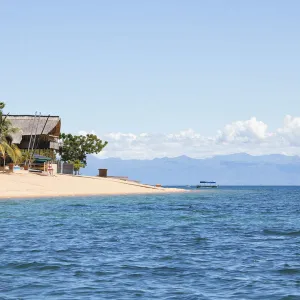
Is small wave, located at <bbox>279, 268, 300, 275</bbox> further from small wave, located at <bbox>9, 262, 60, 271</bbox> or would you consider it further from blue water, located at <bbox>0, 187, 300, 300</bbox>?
small wave, located at <bbox>9, 262, 60, 271</bbox>

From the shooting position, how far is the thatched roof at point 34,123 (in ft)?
373

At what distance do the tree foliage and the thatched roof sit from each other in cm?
1991

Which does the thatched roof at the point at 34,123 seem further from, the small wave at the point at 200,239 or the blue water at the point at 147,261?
the small wave at the point at 200,239

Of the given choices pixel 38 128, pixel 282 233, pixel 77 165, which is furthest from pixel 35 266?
pixel 77 165

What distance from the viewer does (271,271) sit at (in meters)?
20.5

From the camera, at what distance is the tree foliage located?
453 feet

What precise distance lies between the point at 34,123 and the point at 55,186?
33308mm

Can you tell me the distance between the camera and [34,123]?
115 meters

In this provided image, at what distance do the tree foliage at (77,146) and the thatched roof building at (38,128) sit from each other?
64.1 ft

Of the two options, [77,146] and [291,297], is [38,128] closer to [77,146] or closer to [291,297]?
[77,146]

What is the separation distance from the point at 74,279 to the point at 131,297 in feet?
9.16

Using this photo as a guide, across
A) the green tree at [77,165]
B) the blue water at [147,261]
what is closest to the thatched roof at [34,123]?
the green tree at [77,165]

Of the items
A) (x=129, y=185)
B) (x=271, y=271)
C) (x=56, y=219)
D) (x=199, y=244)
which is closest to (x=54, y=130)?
(x=129, y=185)

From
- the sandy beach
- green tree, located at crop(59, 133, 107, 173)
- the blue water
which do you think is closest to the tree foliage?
green tree, located at crop(59, 133, 107, 173)
